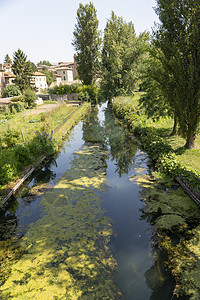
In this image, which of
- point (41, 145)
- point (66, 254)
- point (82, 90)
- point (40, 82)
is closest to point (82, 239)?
point (66, 254)

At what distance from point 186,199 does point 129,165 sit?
4426mm

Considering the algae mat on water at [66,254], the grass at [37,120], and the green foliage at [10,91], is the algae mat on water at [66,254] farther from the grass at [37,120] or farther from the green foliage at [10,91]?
Result: the green foliage at [10,91]

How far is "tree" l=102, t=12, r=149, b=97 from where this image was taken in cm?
3234

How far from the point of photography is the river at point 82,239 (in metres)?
4.61

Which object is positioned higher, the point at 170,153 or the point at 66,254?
the point at 170,153

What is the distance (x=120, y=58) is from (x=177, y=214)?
32123 mm

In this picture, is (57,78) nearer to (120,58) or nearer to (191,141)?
(120,58)

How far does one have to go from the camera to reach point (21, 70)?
43125 millimetres

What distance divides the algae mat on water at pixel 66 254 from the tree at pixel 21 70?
4073cm

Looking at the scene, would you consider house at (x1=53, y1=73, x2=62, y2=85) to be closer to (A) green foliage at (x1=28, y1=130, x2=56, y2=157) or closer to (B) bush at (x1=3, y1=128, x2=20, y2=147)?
(B) bush at (x1=3, y1=128, x2=20, y2=147)

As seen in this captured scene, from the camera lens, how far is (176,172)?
902cm

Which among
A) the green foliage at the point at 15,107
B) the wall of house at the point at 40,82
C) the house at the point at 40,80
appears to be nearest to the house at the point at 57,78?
the house at the point at 40,80

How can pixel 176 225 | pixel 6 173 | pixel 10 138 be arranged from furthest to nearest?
pixel 10 138, pixel 6 173, pixel 176 225

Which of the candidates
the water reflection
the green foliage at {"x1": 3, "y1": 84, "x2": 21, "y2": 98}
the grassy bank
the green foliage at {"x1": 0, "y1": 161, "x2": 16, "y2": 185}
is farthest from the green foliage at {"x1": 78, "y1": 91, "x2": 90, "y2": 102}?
the green foliage at {"x1": 0, "y1": 161, "x2": 16, "y2": 185}
